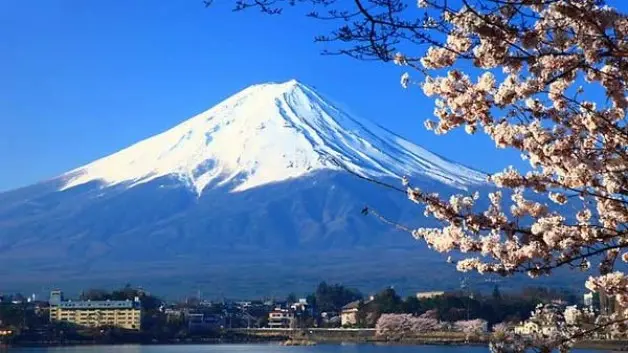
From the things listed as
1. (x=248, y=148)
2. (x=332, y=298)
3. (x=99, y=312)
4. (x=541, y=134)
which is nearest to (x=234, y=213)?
(x=248, y=148)

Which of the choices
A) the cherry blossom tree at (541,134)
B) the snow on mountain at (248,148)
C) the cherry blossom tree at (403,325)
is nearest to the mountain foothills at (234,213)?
the snow on mountain at (248,148)

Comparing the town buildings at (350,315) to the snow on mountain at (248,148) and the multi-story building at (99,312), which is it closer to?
the multi-story building at (99,312)

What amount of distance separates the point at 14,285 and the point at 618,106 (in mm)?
56009

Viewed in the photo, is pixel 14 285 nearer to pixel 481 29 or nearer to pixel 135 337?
pixel 135 337

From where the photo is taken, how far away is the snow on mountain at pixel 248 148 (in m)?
70.8

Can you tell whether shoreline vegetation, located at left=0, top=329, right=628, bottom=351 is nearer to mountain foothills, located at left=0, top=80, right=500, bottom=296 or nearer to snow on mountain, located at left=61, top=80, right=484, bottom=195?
mountain foothills, located at left=0, top=80, right=500, bottom=296

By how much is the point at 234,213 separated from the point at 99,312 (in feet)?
93.6

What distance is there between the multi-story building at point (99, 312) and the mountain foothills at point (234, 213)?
12.9m

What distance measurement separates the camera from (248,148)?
76.1m

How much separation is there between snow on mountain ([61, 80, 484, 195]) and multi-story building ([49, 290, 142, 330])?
25.6 meters

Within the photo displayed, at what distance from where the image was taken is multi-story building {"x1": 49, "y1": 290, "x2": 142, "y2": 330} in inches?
1522

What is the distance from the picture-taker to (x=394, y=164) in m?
61.8

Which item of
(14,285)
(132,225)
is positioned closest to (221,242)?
(132,225)

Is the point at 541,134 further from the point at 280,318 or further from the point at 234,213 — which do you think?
the point at 234,213
